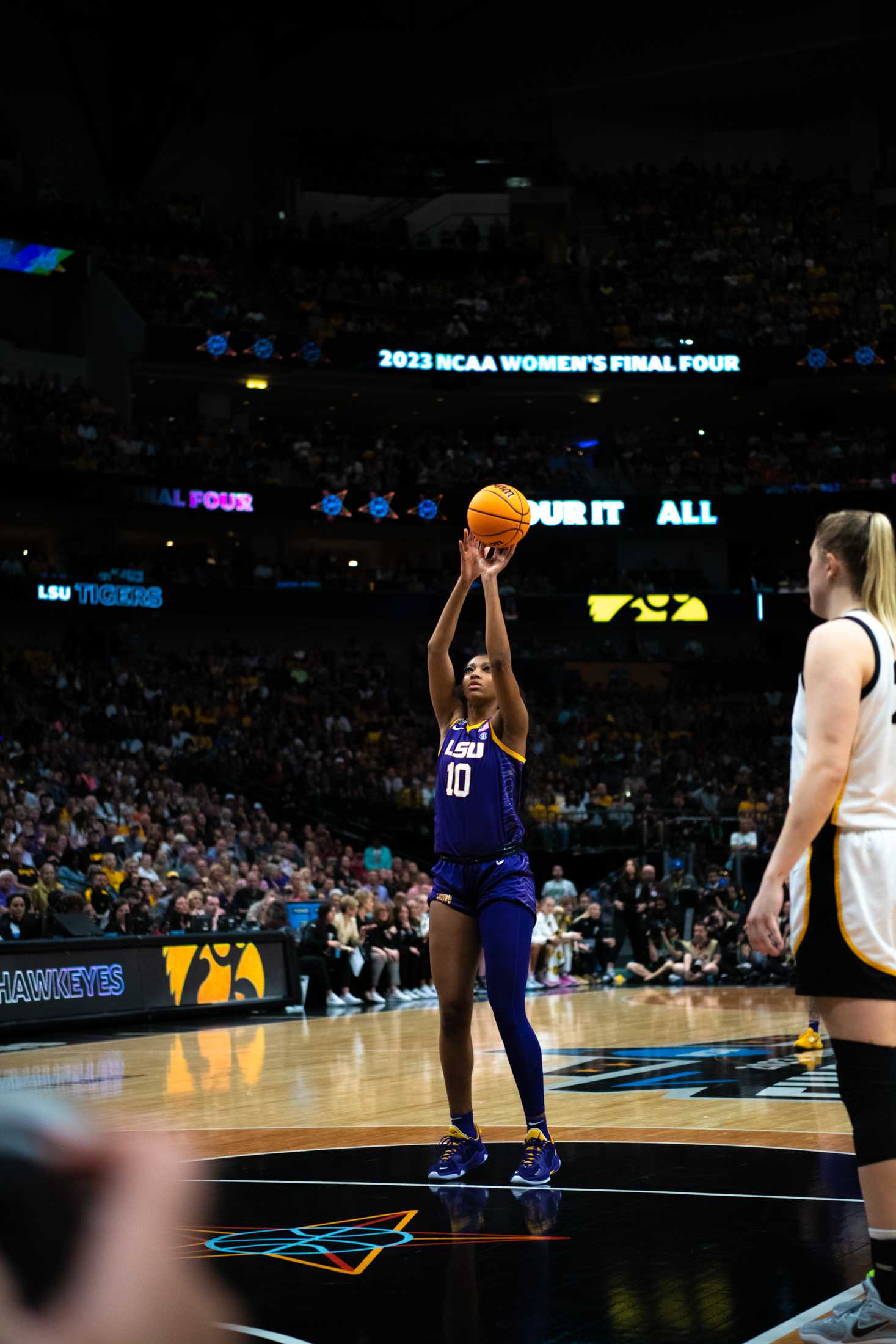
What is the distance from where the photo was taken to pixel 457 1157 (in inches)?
279

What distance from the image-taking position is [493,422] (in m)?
46.9

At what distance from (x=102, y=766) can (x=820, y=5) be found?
104 ft

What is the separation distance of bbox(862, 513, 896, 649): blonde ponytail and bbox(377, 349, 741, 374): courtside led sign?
37785 mm

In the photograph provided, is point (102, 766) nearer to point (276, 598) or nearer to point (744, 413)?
point (276, 598)

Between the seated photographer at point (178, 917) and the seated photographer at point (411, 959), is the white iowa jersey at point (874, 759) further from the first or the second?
the seated photographer at point (411, 959)

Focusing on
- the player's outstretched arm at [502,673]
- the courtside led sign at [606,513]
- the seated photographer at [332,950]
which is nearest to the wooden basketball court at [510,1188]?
the player's outstretched arm at [502,673]

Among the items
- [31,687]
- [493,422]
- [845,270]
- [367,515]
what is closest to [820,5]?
[845,270]

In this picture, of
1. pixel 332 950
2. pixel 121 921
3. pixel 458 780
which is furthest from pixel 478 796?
pixel 332 950

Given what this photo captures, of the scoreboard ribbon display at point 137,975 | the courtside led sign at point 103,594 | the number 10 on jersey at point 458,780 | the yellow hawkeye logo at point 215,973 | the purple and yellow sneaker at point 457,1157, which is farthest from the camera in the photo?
the courtside led sign at point 103,594

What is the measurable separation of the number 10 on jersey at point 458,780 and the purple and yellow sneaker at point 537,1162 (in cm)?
158

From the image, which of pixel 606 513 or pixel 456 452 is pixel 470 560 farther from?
pixel 456 452

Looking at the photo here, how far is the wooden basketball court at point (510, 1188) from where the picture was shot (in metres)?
4.80

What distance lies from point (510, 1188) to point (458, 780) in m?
1.85

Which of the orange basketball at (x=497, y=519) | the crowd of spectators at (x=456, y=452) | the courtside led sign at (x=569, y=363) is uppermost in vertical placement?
the courtside led sign at (x=569, y=363)
